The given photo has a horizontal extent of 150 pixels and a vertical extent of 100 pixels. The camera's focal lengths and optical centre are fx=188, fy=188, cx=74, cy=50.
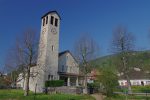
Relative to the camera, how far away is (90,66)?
4066 cm

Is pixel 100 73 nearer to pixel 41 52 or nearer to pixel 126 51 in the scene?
pixel 126 51

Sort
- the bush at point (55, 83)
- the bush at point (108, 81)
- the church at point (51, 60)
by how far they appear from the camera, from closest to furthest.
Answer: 1. the bush at point (108, 81)
2. the bush at point (55, 83)
3. the church at point (51, 60)

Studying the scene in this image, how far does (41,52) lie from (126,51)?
18.4m

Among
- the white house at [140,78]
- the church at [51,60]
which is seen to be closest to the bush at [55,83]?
the church at [51,60]

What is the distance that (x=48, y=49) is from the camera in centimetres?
4409

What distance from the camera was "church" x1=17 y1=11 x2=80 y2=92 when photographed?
43.0 metres

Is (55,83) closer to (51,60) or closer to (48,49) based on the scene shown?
(51,60)

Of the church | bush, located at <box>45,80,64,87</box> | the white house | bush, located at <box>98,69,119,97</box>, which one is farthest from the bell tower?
the white house

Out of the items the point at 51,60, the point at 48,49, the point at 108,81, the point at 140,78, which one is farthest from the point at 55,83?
the point at 140,78

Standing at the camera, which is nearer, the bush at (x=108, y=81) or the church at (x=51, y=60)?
the bush at (x=108, y=81)

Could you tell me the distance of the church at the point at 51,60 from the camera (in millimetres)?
42969

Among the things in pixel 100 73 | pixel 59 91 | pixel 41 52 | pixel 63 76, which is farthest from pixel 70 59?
pixel 100 73

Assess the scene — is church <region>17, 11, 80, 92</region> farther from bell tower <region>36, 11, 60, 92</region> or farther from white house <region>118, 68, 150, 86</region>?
white house <region>118, 68, 150, 86</region>

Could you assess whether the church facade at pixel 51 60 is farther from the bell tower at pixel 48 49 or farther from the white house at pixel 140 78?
the white house at pixel 140 78
